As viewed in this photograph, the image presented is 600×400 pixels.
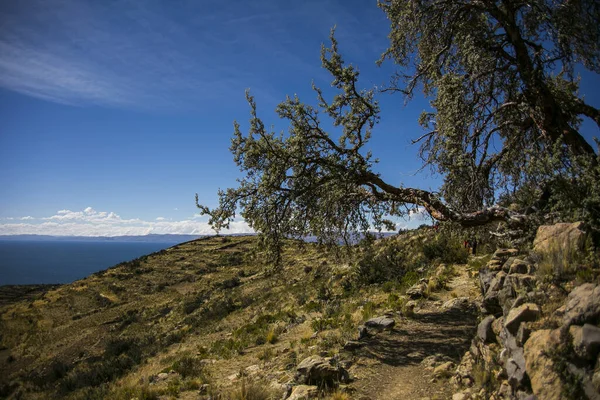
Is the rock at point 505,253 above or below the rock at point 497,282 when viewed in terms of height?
above

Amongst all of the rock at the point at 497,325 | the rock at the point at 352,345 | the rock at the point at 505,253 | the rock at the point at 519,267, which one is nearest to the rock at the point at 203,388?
the rock at the point at 352,345

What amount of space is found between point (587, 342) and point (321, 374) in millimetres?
5686

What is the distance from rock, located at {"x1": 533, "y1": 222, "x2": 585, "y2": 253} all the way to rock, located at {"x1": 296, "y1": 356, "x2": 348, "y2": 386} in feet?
17.2

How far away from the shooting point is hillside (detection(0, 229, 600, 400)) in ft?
25.4

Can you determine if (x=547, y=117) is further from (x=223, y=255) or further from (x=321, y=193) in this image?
(x=223, y=255)

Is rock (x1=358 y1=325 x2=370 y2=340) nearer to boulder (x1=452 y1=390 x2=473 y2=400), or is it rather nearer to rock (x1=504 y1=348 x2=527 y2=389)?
boulder (x1=452 y1=390 x2=473 y2=400)

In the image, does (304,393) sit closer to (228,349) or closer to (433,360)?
(433,360)

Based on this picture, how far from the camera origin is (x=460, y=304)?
43.8ft

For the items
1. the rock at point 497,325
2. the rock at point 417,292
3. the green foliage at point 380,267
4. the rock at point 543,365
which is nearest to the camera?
the rock at point 543,365

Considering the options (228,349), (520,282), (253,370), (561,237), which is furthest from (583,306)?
(228,349)

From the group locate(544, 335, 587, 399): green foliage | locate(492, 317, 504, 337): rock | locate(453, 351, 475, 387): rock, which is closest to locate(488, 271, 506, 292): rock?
locate(492, 317, 504, 337): rock

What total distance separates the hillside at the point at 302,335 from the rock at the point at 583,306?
1.28ft

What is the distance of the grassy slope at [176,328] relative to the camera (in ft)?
41.7

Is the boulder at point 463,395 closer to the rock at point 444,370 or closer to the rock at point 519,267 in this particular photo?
the rock at point 444,370
